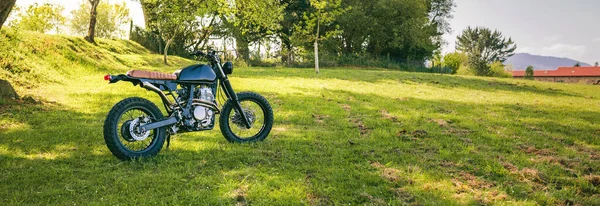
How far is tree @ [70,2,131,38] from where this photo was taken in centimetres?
4759

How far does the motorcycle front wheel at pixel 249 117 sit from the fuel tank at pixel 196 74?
0.69 metres

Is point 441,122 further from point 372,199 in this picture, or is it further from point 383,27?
point 383,27

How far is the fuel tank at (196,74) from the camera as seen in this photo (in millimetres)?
5562

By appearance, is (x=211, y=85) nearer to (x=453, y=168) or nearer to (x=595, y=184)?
(x=453, y=168)

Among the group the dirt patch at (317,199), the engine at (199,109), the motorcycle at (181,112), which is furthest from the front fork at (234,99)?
the dirt patch at (317,199)

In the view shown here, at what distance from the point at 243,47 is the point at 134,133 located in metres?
34.5

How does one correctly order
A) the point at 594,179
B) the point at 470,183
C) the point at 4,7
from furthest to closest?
the point at 4,7
the point at 594,179
the point at 470,183

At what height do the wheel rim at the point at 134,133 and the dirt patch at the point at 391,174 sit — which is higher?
the wheel rim at the point at 134,133

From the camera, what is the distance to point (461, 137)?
731 centimetres

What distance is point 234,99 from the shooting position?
6.34m

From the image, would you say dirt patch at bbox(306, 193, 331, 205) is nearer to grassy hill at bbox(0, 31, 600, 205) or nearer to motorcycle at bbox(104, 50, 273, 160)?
grassy hill at bbox(0, 31, 600, 205)

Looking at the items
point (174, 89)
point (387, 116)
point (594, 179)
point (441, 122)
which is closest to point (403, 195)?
point (594, 179)

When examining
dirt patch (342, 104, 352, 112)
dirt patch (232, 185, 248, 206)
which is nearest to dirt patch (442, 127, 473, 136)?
dirt patch (342, 104, 352, 112)

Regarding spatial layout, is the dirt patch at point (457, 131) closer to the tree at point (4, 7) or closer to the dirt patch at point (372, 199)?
the dirt patch at point (372, 199)
